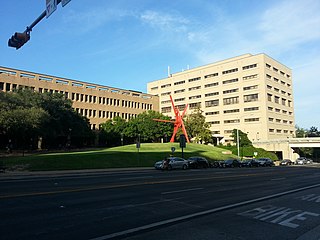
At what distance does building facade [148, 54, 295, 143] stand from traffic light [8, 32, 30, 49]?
81.7 metres

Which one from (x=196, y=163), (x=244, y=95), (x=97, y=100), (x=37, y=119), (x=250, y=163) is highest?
(x=244, y=95)

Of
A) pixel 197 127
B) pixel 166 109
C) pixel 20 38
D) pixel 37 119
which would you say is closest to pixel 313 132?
pixel 166 109

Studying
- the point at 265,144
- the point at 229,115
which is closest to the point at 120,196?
the point at 265,144

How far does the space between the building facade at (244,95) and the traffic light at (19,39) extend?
8166cm

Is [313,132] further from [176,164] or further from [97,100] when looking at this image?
[176,164]

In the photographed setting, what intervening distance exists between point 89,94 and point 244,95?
163 feet

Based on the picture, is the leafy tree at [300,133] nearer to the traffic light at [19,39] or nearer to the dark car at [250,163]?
the dark car at [250,163]

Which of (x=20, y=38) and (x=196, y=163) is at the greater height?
(x=20, y=38)

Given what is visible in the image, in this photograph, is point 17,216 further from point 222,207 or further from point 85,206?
point 222,207

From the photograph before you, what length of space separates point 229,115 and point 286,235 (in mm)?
99157

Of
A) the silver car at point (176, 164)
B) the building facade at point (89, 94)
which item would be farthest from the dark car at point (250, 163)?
the building facade at point (89, 94)

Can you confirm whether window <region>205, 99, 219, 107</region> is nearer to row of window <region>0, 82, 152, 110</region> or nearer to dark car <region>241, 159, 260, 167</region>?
row of window <region>0, 82, 152, 110</region>

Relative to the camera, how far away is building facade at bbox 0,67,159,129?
74850 mm

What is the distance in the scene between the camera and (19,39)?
11.7m
